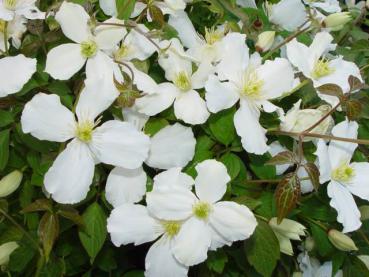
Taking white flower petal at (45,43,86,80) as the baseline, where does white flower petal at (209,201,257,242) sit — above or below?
below

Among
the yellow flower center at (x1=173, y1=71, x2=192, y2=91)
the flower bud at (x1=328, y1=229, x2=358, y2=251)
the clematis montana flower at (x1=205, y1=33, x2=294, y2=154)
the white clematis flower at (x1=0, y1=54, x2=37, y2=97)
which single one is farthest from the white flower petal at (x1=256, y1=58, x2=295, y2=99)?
the white clematis flower at (x1=0, y1=54, x2=37, y2=97)

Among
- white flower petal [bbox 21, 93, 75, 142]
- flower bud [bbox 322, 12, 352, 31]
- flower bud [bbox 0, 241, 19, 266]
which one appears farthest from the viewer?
flower bud [bbox 322, 12, 352, 31]

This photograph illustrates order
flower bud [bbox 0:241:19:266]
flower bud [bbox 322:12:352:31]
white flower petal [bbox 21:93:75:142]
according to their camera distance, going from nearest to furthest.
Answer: white flower petal [bbox 21:93:75:142]
flower bud [bbox 0:241:19:266]
flower bud [bbox 322:12:352:31]

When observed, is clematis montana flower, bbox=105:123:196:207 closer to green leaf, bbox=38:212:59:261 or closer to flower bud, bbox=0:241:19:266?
green leaf, bbox=38:212:59:261

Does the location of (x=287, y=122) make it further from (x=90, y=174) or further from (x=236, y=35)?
(x=90, y=174)

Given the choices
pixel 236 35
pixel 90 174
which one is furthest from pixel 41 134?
pixel 236 35

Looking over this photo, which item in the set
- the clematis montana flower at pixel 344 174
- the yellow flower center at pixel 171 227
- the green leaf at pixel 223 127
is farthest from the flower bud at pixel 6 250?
the clematis montana flower at pixel 344 174

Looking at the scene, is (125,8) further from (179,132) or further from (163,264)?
(163,264)

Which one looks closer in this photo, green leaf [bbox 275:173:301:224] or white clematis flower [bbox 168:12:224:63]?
green leaf [bbox 275:173:301:224]
